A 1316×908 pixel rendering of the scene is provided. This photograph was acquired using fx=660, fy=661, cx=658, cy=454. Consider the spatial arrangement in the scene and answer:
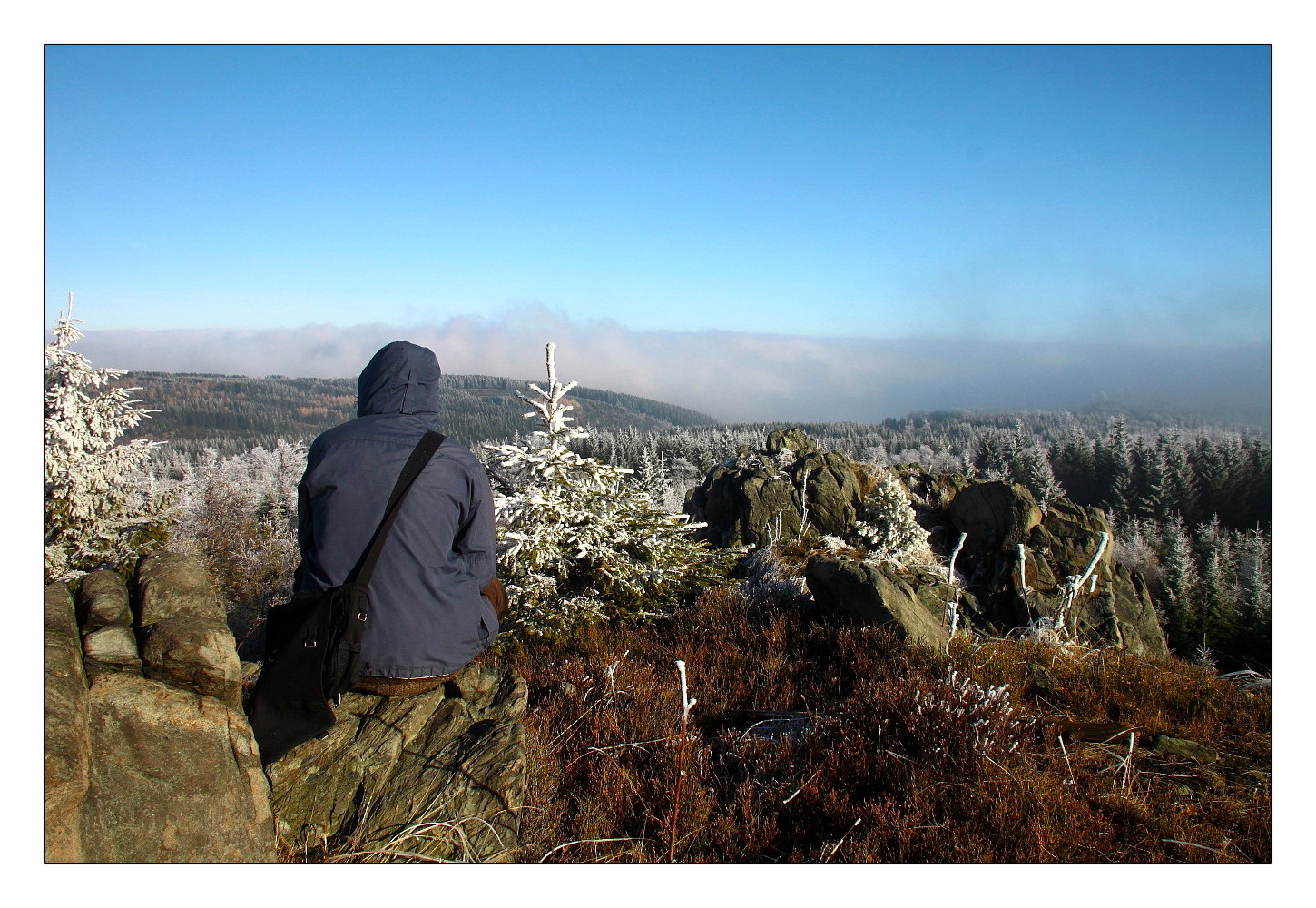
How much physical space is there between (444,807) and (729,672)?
9.85ft

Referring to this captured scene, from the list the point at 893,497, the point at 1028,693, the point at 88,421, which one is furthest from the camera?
the point at 893,497

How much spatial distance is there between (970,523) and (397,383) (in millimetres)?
19116

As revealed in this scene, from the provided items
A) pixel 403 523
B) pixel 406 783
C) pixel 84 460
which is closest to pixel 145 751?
pixel 406 783

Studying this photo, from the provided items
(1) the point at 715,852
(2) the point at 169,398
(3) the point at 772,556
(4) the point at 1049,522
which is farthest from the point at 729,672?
(2) the point at 169,398

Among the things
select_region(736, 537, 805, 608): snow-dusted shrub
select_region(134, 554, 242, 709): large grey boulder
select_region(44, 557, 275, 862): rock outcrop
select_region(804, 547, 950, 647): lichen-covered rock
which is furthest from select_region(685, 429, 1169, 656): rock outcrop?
select_region(44, 557, 275, 862): rock outcrop

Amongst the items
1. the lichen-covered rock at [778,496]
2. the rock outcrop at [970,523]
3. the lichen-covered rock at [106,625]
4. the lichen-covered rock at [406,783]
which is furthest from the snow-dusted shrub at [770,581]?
the lichen-covered rock at [778,496]

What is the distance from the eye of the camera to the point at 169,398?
3438 centimetres

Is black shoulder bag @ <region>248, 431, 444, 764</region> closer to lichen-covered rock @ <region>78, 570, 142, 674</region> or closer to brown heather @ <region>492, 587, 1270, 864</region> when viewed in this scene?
lichen-covered rock @ <region>78, 570, 142, 674</region>

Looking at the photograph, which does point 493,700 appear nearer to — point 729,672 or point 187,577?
point 187,577

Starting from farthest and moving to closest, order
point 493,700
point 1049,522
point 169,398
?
1. point 169,398
2. point 1049,522
3. point 493,700

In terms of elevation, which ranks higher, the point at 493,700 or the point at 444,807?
the point at 493,700

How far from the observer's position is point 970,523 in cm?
1938

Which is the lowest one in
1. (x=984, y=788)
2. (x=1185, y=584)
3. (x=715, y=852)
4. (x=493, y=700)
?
(x=1185, y=584)

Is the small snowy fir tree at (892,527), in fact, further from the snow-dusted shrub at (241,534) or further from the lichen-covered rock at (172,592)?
the snow-dusted shrub at (241,534)
